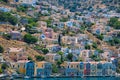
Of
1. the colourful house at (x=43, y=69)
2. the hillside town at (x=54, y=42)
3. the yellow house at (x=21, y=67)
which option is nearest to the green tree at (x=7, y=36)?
the hillside town at (x=54, y=42)

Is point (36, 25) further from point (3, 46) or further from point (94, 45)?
point (3, 46)

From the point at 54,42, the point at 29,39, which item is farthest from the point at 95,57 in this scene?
the point at 29,39

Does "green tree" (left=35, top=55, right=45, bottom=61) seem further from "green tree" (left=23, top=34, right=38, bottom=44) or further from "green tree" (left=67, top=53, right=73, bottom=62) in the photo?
"green tree" (left=67, top=53, right=73, bottom=62)

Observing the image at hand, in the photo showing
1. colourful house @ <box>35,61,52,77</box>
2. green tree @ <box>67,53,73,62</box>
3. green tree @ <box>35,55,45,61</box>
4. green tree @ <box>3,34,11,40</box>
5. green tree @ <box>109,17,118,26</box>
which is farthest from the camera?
green tree @ <box>109,17,118,26</box>

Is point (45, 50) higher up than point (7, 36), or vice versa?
point (7, 36)

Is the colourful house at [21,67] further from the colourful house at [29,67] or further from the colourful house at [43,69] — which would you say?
the colourful house at [43,69]

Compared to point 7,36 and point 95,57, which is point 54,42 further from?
point 7,36

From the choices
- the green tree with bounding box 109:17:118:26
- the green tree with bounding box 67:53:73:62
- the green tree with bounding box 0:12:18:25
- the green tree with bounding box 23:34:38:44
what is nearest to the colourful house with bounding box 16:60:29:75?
the green tree with bounding box 23:34:38:44

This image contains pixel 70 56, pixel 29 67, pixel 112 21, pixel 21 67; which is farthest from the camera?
pixel 112 21

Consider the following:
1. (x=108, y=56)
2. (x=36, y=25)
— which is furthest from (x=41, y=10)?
(x=108, y=56)

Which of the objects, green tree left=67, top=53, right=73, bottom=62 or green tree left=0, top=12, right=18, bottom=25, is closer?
green tree left=67, top=53, right=73, bottom=62
